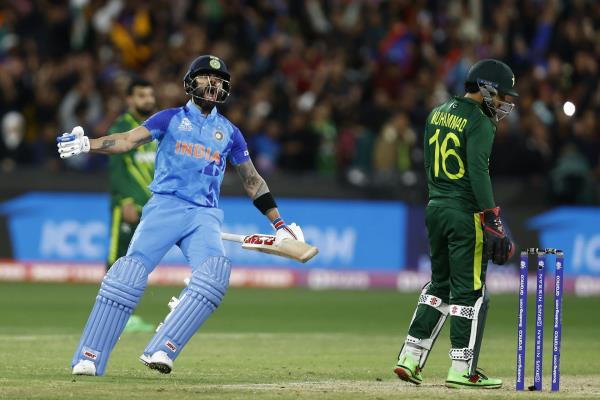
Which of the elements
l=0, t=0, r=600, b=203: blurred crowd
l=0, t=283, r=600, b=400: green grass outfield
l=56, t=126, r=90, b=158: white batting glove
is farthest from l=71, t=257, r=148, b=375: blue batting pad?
l=0, t=0, r=600, b=203: blurred crowd

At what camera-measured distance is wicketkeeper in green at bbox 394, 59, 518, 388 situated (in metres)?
9.38

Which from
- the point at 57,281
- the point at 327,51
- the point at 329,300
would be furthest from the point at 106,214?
the point at 327,51

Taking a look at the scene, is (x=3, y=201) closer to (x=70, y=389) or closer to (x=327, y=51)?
(x=327, y=51)

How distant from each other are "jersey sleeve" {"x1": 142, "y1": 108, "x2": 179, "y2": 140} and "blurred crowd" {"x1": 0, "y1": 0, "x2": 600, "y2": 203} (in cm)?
1103

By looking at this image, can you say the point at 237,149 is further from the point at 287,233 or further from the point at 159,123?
the point at 287,233

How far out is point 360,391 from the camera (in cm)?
896

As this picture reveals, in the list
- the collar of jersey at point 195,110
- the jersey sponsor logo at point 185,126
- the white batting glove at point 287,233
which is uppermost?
the collar of jersey at point 195,110

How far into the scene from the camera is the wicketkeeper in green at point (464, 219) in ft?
30.8

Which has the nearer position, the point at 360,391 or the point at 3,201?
the point at 360,391

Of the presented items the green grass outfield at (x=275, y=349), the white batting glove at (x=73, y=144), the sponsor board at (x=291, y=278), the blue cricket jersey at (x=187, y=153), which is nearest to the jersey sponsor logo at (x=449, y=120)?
the blue cricket jersey at (x=187, y=153)

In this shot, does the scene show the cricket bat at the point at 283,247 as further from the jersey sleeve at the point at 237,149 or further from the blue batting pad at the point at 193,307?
the jersey sleeve at the point at 237,149

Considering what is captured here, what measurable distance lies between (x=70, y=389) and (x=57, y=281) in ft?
40.2

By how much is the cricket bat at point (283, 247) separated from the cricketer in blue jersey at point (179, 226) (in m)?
0.07

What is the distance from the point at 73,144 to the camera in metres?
8.91
